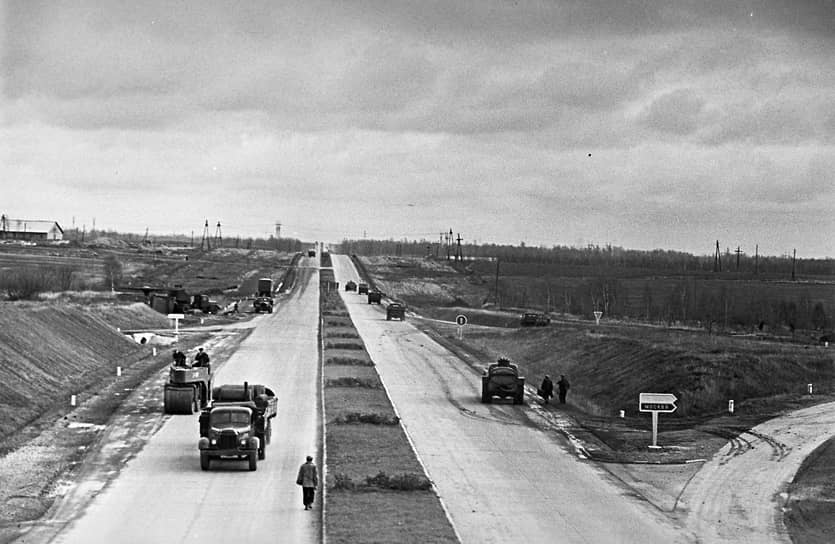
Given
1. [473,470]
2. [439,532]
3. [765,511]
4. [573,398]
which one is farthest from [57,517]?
[573,398]

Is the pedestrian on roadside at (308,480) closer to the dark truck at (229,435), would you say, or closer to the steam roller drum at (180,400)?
the dark truck at (229,435)

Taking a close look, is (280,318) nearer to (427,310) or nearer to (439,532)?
(427,310)

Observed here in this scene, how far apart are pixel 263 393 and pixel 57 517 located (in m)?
14.3

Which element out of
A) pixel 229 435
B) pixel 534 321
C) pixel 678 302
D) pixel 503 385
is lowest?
pixel 503 385

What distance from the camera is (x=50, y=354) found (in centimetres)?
6144

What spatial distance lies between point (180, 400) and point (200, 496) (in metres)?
16.3

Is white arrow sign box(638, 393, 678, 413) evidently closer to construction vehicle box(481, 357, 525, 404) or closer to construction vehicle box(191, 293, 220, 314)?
construction vehicle box(481, 357, 525, 404)

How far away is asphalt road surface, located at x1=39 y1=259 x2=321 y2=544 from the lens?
26.8 metres

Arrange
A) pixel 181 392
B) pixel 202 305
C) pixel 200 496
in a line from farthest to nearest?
pixel 202 305 → pixel 181 392 → pixel 200 496

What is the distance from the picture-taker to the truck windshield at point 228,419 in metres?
34.9

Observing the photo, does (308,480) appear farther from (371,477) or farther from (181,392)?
(181,392)

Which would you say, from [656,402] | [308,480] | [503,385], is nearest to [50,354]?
[503,385]

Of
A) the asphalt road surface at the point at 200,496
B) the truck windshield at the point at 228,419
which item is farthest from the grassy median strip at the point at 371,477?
the truck windshield at the point at 228,419

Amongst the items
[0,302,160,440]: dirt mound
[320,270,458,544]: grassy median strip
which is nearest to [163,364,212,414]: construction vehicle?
[0,302,160,440]: dirt mound
